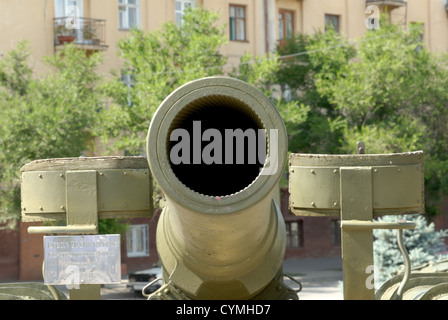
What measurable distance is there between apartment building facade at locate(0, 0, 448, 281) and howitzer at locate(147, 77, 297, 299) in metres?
19.7

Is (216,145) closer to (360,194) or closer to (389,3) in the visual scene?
(360,194)

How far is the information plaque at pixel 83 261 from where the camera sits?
5.97 meters

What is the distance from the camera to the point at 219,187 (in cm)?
555

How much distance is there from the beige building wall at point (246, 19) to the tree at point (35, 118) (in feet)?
6.42

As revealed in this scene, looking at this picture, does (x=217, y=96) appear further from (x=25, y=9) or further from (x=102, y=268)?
(x=25, y=9)

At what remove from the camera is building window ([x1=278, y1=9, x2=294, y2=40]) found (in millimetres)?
33062

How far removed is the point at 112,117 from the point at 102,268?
54.7ft

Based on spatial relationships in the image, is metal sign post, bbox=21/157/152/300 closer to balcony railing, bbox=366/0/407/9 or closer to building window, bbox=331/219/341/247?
building window, bbox=331/219/341/247

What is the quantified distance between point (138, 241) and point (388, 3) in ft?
43.2

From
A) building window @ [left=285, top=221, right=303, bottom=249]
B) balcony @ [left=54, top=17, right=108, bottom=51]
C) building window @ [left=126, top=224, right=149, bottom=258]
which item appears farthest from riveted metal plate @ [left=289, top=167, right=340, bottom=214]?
building window @ [left=285, top=221, right=303, bottom=249]

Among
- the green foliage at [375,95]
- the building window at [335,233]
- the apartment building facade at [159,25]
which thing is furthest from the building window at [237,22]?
the building window at [335,233]

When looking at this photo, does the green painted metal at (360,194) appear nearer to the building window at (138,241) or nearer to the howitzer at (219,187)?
the howitzer at (219,187)

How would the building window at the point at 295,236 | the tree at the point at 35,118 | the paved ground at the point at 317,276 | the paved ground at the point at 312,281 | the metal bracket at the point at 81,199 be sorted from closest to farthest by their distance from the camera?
the metal bracket at the point at 81,199 < the tree at the point at 35,118 < the paved ground at the point at 317,276 < the paved ground at the point at 312,281 < the building window at the point at 295,236

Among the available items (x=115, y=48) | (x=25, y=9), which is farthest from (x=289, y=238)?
(x=25, y=9)
